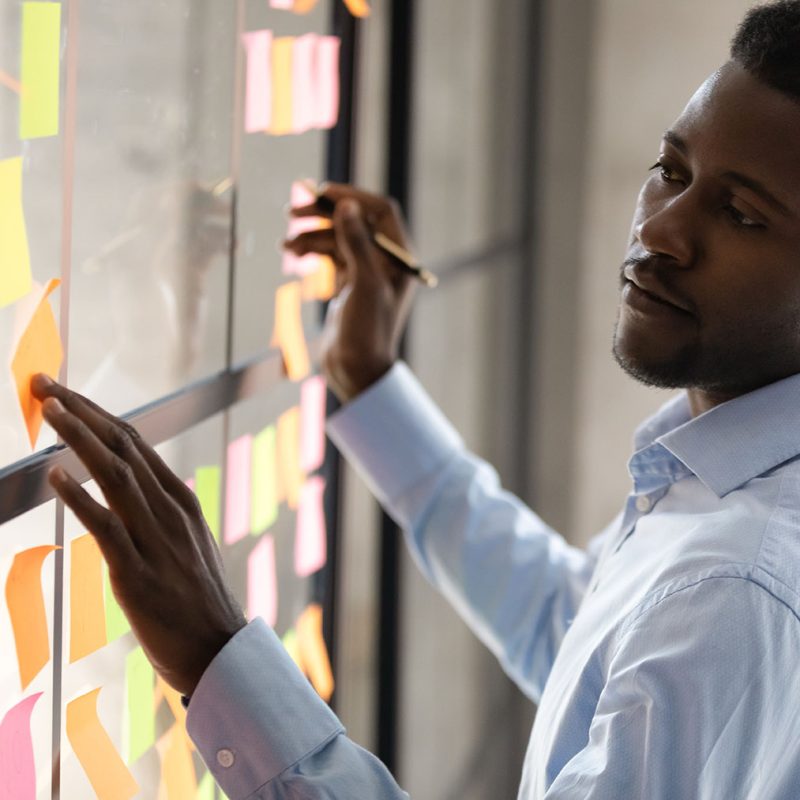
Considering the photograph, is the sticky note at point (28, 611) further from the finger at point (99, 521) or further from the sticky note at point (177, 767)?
the sticky note at point (177, 767)

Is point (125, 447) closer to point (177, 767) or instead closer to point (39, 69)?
point (39, 69)

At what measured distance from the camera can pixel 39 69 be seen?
30.3 inches

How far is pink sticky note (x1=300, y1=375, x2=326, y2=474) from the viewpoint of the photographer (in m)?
1.42

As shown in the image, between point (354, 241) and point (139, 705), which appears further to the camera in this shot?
point (354, 241)

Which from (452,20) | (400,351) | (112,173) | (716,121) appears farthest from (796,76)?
(452,20)

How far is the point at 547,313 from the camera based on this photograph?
2586 millimetres

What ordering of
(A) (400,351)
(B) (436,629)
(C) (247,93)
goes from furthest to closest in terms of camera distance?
(B) (436,629)
(A) (400,351)
(C) (247,93)

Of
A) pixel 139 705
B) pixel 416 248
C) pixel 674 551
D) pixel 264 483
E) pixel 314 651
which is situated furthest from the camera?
pixel 416 248

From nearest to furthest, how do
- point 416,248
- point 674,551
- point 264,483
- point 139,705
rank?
1. point 674,551
2. point 139,705
3. point 264,483
4. point 416,248

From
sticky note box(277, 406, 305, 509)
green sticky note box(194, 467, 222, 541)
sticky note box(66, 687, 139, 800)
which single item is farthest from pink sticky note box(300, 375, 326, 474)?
sticky note box(66, 687, 139, 800)

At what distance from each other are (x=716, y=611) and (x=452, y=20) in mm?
1420

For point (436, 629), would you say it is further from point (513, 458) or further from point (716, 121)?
point (716, 121)

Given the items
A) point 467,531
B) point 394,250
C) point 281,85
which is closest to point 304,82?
point 281,85

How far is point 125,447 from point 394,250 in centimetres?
62
